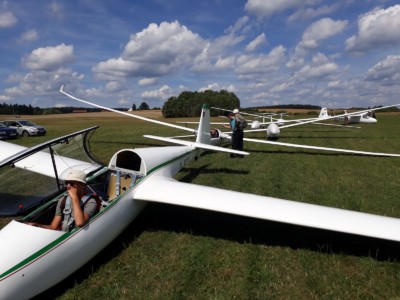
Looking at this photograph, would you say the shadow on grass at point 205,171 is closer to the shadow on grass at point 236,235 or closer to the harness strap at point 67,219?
the shadow on grass at point 236,235

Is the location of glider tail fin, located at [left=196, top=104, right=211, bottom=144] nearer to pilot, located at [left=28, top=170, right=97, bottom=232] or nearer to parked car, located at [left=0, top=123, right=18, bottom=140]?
pilot, located at [left=28, top=170, right=97, bottom=232]

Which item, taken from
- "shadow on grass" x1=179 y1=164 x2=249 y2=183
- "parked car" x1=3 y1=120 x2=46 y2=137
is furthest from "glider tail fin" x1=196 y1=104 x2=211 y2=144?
"parked car" x1=3 y1=120 x2=46 y2=137

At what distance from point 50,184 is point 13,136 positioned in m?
20.3

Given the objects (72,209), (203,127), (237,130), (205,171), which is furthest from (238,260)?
(237,130)

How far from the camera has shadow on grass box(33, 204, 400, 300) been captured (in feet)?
13.6

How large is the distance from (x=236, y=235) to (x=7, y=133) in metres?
21.4

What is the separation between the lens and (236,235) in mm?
4820

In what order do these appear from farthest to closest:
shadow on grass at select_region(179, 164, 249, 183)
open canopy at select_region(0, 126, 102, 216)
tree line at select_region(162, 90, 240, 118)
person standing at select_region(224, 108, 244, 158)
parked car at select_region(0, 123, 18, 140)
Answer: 1. tree line at select_region(162, 90, 240, 118)
2. parked car at select_region(0, 123, 18, 140)
3. person standing at select_region(224, 108, 244, 158)
4. shadow on grass at select_region(179, 164, 249, 183)
5. open canopy at select_region(0, 126, 102, 216)

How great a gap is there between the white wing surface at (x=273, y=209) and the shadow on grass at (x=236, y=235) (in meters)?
0.58

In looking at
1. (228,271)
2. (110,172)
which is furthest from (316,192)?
(110,172)

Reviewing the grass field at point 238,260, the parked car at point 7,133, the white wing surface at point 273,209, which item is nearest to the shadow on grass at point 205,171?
Result: the grass field at point 238,260

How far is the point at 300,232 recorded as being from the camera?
489 cm

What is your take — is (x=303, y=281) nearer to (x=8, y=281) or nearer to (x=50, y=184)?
(x=8, y=281)

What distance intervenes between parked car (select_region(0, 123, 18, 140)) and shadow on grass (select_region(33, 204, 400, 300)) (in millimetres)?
19441
